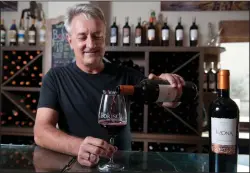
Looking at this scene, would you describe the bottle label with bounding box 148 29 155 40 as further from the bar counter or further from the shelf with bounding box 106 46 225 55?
the bar counter

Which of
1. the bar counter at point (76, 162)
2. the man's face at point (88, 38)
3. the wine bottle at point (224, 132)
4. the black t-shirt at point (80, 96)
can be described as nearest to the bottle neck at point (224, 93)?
the wine bottle at point (224, 132)

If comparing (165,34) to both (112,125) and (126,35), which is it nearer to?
(126,35)

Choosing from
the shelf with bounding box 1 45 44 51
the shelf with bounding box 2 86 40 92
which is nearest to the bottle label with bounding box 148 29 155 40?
the shelf with bounding box 1 45 44 51

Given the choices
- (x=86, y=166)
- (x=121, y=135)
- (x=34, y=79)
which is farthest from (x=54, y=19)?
(x=86, y=166)

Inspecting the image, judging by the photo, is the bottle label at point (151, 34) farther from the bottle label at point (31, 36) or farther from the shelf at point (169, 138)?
the bottle label at point (31, 36)

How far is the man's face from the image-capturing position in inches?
50.4

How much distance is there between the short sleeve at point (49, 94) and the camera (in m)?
1.25

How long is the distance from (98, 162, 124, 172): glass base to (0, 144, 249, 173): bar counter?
0.6 inches

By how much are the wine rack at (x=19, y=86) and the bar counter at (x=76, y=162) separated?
1.93m

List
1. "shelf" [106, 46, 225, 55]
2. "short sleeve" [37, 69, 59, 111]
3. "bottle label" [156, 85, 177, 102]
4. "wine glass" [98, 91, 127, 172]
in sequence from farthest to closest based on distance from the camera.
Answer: "shelf" [106, 46, 225, 55], "short sleeve" [37, 69, 59, 111], "bottle label" [156, 85, 177, 102], "wine glass" [98, 91, 127, 172]

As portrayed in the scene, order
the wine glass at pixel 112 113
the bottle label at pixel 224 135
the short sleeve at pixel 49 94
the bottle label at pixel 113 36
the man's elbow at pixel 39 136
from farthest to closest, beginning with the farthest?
the bottle label at pixel 113 36
the short sleeve at pixel 49 94
the man's elbow at pixel 39 136
the wine glass at pixel 112 113
the bottle label at pixel 224 135

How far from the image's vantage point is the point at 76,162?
2.56 feet

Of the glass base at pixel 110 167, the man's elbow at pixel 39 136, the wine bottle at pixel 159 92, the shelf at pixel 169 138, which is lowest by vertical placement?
the shelf at pixel 169 138

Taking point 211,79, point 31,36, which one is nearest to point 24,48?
point 31,36
